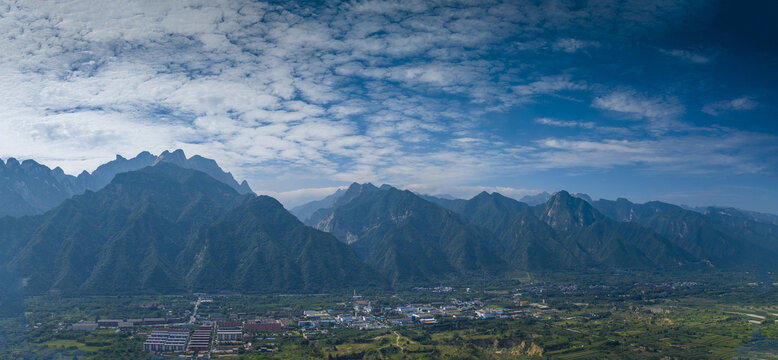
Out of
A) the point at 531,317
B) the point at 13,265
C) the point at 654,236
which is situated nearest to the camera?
the point at 531,317

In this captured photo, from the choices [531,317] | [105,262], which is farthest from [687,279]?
[105,262]

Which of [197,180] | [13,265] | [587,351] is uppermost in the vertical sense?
[197,180]

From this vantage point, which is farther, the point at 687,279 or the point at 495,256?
the point at 495,256

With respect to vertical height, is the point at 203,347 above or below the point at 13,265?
below

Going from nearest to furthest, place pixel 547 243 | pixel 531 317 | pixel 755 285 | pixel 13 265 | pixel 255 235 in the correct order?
pixel 531 317
pixel 13 265
pixel 755 285
pixel 255 235
pixel 547 243

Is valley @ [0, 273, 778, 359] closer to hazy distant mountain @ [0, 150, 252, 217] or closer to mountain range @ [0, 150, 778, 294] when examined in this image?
mountain range @ [0, 150, 778, 294]

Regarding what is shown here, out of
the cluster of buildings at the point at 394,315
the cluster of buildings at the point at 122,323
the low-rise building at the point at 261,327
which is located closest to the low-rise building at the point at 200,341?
the low-rise building at the point at 261,327

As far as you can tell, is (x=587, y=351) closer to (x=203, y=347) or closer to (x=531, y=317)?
(x=531, y=317)
